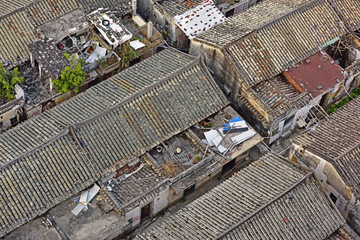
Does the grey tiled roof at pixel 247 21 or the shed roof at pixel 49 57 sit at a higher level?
the shed roof at pixel 49 57

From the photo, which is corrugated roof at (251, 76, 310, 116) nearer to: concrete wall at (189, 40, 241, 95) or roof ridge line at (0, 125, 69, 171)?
concrete wall at (189, 40, 241, 95)

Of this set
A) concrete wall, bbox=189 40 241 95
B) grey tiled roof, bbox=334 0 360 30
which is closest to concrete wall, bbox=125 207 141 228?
concrete wall, bbox=189 40 241 95

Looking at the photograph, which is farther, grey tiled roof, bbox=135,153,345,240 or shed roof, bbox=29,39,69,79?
shed roof, bbox=29,39,69,79

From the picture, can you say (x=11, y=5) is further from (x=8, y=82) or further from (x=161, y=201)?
(x=161, y=201)

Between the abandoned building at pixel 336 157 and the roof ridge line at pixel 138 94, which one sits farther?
the roof ridge line at pixel 138 94

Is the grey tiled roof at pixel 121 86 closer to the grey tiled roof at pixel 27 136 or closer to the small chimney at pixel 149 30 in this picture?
the grey tiled roof at pixel 27 136

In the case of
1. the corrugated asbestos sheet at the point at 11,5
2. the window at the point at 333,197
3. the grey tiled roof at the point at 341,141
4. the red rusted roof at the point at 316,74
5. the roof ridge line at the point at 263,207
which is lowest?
the window at the point at 333,197

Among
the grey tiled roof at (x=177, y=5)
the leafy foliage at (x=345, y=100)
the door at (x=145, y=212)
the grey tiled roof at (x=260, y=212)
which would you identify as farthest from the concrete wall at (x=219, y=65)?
the door at (x=145, y=212)
